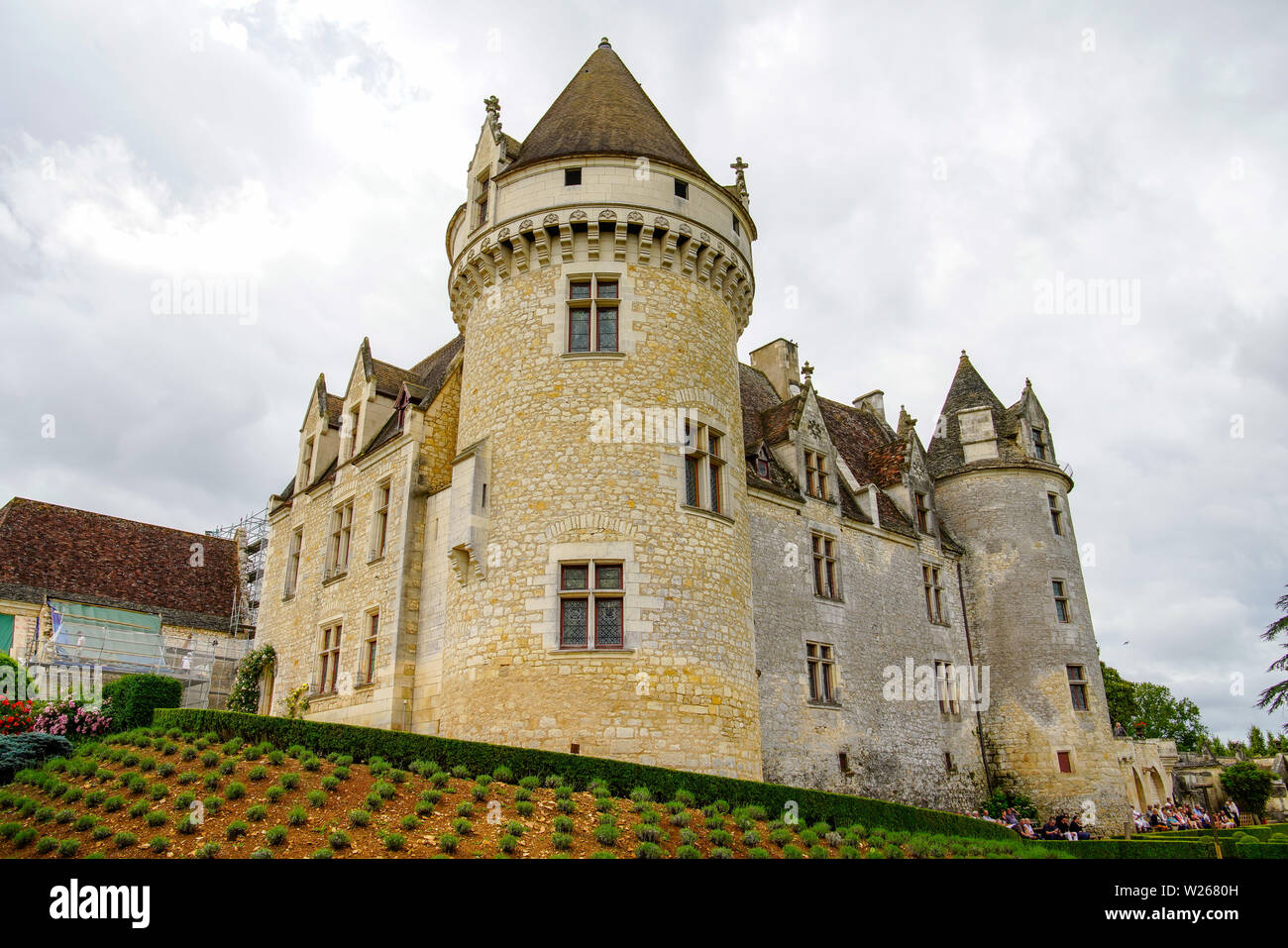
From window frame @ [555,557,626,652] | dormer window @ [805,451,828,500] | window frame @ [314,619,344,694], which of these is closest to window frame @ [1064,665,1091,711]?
dormer window @ [805,451,828,500]

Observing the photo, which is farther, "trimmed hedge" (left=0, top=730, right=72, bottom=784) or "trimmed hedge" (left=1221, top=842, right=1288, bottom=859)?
"trimmed hedge" (left=1221, top=842, right=1288, bottom=859)

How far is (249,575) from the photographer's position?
3222cm

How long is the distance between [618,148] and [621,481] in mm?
7195

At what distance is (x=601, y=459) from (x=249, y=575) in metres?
21.1

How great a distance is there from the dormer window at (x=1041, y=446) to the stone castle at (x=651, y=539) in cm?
9

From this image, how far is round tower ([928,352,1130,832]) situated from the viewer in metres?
25.1

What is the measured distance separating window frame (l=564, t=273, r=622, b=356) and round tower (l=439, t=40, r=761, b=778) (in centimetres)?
5

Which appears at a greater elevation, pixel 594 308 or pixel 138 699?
pixel 594 308

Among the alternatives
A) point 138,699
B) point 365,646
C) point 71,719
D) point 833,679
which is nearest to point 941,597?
point 833,679

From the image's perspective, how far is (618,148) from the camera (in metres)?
18.5

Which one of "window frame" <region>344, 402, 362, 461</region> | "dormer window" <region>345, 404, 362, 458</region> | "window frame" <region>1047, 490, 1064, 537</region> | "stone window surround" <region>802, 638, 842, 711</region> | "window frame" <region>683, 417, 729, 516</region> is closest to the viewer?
"window frame" <region>683, 417, 729, 516</region>

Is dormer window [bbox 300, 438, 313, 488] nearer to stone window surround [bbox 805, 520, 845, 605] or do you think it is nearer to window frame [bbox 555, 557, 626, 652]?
window frame [bbox 555, 557, 626, 652]

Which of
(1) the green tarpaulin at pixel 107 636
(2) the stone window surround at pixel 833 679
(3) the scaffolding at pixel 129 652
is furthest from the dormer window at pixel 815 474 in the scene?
(1) the green tarpaulin at pixel 107 636

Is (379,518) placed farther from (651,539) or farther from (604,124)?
(604,124)
